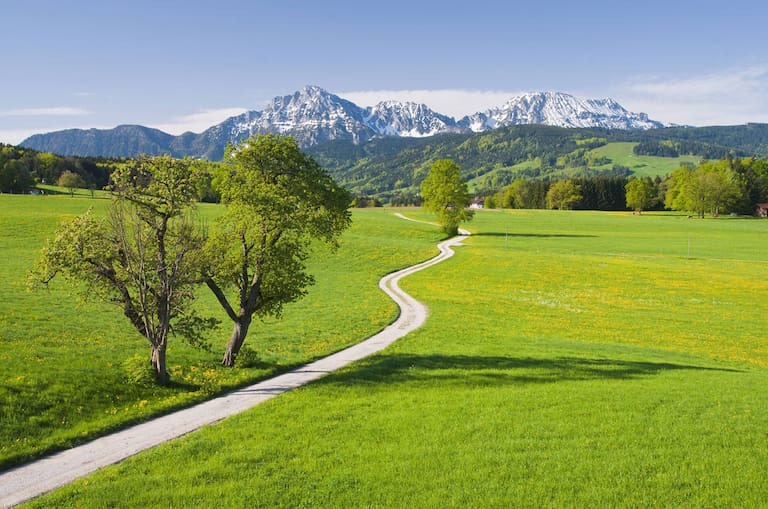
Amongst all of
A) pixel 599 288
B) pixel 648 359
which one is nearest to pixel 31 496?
pixel 648 359

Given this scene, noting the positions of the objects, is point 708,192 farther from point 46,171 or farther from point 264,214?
point 46,171

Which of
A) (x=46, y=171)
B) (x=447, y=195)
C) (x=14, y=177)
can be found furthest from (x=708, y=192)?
(x=46, y=171)

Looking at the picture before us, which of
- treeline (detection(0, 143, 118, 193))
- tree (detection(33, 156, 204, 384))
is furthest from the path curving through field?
treeline (detection(0, 143, 118, 193))

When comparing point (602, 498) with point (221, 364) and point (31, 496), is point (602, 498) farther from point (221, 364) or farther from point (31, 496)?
point (221, 364)

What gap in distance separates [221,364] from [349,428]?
11.5 meters

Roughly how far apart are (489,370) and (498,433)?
8947 mm

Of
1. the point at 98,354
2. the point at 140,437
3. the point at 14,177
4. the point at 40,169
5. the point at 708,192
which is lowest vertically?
the point at 140,437

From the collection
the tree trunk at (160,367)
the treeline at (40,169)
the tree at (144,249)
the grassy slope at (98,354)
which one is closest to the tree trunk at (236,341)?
the grassy slope at (98,354)

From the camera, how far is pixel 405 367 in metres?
22.8

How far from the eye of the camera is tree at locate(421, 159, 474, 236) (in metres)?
99.7

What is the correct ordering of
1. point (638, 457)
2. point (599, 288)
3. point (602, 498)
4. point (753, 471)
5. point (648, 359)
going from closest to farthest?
point (602, 498), point (753, 471), point (638, 457), point (648, 359), point (599, 288)

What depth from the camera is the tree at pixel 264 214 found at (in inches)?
846

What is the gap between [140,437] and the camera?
14.5 meters

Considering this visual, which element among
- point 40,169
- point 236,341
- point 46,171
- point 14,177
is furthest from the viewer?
point 46,171
